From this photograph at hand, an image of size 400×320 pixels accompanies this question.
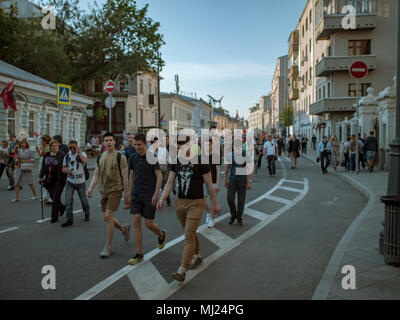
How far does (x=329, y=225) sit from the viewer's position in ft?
27.6

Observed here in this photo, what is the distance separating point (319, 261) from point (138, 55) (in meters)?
32.9

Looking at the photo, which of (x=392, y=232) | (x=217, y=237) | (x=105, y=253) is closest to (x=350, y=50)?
(x=217, y=237)

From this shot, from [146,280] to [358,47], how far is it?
139 feet

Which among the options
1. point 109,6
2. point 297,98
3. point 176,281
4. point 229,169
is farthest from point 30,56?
point 297,98

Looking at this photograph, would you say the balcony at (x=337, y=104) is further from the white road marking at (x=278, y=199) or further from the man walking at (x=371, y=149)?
the white road marking at (x=278, y=199)

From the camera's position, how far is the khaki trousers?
5.02m

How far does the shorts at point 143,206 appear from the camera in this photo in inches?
233

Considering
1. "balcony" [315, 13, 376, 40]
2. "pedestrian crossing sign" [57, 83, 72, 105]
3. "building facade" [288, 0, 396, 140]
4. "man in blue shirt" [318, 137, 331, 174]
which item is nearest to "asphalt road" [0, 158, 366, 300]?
"pedestrian crossing sign" [57, 83, 72, 105]

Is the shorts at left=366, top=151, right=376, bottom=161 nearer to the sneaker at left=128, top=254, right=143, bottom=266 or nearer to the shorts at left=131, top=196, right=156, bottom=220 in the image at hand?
the shorts at left=131, top=196, right=156, bottom=220

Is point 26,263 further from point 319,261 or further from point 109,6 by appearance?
point 109,6

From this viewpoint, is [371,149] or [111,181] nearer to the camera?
[111,181]

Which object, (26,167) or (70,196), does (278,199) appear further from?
(26,167)

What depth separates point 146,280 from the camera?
500 cm

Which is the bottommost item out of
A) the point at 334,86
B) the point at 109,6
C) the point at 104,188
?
the point at 104,188
